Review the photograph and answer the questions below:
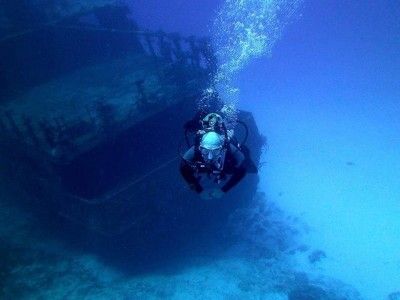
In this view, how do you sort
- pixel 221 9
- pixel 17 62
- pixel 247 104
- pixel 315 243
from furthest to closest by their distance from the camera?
1. pixel 221 9
2. pixel 247 104
3. pixel 315 243
4. pixel 17 62

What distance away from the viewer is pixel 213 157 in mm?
3717

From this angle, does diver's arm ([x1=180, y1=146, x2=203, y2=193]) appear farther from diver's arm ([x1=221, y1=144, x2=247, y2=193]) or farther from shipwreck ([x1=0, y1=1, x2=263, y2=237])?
shipwreck ([x1=0, y1=1, x2=263, y2=237])

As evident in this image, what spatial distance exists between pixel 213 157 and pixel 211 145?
16cm

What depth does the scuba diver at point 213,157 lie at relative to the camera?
366cm

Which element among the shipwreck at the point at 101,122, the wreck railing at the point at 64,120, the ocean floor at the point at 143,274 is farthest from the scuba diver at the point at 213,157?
the ocean floor at the point at 143,274

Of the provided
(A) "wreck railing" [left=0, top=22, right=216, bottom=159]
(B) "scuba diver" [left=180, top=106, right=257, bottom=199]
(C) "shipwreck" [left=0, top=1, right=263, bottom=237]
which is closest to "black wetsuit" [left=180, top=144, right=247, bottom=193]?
(B) "scuba diver" [left=180, top=106, right=257, bottom=199]

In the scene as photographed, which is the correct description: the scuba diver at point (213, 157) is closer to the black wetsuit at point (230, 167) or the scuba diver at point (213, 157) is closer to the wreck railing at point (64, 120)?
the black wetsuit at point (230, 167)

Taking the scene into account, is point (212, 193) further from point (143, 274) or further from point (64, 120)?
point (143, 274)

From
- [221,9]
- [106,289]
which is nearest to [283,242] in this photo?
[106,289]

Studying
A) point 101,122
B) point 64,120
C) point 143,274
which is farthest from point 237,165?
point 143,274

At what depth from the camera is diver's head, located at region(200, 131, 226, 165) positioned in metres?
3.62

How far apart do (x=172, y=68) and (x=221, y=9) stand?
108m

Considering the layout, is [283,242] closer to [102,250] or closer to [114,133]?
[102,250]

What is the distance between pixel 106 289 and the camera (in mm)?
9922
